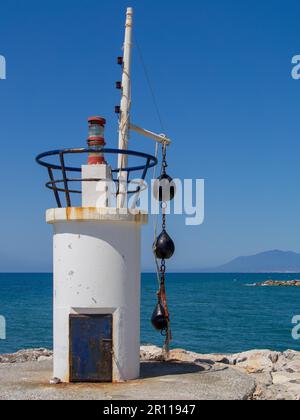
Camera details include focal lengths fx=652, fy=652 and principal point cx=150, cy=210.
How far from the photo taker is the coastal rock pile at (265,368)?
10828 mm

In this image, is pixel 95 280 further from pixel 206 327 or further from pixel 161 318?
pixel 206 327

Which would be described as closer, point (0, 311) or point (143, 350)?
point (143, 350)

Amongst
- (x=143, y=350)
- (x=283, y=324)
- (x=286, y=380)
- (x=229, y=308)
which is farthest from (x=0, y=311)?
(x=286, y=380)

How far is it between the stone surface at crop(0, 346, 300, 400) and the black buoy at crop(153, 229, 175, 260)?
2118 millimetres

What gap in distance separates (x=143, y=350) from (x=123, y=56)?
835 centimetres

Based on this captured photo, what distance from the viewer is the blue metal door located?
10484mm

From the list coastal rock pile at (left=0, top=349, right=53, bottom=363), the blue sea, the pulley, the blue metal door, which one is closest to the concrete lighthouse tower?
the blue metal door

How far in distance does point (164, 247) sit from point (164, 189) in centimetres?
114

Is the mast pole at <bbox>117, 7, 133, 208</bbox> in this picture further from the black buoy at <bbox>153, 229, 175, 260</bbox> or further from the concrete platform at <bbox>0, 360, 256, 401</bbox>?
the concrete platform at <bbox>0, 360, 256, 401</bbox>

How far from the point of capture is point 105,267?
10.6 metres

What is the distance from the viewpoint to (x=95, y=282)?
1056 cm

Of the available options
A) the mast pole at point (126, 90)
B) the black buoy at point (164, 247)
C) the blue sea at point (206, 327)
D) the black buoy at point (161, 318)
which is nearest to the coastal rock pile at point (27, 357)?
the black buoy at point (161, 318)

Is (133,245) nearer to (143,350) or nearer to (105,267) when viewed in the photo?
(105,267)
